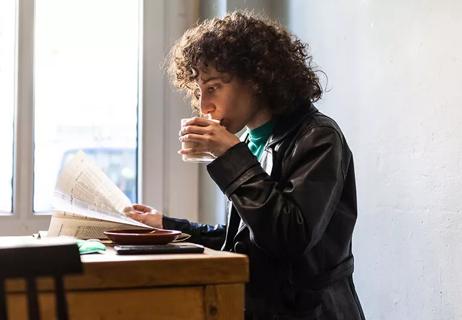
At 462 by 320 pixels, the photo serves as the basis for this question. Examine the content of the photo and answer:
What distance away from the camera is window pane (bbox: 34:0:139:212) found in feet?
6.70

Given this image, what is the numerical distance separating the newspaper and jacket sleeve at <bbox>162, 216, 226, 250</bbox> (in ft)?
0.57

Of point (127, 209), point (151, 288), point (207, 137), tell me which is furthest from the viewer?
point (127, 209)

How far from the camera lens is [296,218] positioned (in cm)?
101

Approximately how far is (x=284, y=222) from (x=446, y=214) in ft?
1.09

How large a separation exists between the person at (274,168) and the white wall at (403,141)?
150 millimetres

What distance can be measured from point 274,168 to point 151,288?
40cm

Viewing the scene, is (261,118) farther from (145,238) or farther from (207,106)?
(145,238)

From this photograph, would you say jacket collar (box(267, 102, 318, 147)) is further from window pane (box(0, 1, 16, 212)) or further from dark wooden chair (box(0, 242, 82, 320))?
window pane (box(0, 1, 16, 212))

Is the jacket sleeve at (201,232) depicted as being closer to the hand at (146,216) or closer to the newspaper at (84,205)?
the hand at (146,216)

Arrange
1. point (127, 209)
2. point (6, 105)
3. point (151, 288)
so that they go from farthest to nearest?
point (6, 105), point (127, 209), point (151, 288)

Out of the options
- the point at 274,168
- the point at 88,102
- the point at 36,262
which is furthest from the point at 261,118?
the point at 88,102

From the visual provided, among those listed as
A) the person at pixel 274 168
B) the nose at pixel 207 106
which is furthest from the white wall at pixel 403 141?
the nose at pixel 207 106

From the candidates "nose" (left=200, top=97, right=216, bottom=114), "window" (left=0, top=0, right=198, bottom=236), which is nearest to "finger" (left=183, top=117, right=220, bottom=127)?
"nose" (left=200, top=97, right=216, bottom=114)

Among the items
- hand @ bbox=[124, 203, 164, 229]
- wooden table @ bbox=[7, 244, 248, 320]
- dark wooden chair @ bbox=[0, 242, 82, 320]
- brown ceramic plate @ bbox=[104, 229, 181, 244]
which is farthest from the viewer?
hand @ bbox=[124, 203, 164, 229]
